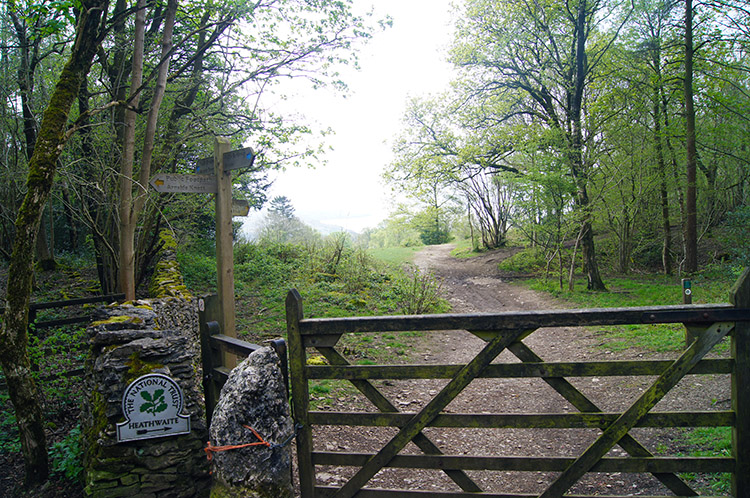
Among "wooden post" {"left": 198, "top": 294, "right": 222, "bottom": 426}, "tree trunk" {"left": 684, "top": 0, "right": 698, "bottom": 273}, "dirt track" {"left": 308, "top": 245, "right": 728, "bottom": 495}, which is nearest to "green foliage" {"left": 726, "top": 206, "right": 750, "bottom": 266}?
"tree trunk" {"left": 684, "top": 0, "right": 698, "bottom": 273}

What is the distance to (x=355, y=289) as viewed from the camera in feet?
43.2

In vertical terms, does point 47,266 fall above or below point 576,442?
above

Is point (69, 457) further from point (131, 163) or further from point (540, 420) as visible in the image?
point (131, 163)

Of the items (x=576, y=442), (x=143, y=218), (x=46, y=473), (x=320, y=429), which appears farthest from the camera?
(x=143, y=218)

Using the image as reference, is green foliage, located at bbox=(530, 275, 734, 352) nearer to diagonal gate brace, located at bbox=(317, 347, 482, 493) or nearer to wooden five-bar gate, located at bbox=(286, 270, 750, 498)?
wooden five-bar gate, located at bbox=(286, 270, 750, 498)

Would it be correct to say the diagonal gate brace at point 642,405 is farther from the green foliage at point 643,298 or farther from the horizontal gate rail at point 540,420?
the green foliage at point 643,298

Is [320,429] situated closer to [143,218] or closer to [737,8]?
[143,218]

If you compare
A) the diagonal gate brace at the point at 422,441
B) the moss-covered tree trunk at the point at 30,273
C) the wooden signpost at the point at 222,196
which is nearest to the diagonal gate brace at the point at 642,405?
the diagonal gate brace at the point at 422,441

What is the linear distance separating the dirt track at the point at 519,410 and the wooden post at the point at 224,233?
1897mm

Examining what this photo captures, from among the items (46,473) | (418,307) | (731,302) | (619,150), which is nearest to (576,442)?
(731,302)

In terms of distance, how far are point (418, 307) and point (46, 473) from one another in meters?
8.07

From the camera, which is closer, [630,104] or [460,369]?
[460,369]

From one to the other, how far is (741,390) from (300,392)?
2.69m

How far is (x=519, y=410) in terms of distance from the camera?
5.78 m
